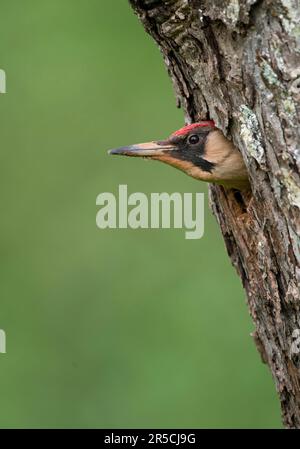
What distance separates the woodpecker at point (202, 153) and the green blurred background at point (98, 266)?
290 centimetres

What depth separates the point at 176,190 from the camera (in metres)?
9.33

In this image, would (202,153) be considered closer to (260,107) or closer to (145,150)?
(145,150)

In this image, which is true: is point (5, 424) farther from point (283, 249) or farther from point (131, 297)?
point (283, 249)

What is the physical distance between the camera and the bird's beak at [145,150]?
5.20m

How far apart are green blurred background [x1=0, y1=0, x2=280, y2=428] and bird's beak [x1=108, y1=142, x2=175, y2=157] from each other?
296 cm

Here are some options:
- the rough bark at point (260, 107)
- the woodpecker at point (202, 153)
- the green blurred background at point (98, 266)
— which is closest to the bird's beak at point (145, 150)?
the woodpecker at point (202, 153)

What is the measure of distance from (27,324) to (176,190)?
167 centimetres

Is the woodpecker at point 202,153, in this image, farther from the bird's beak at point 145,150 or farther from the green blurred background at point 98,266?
the green blurred background at point 98,266

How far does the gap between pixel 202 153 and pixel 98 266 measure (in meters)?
4.05

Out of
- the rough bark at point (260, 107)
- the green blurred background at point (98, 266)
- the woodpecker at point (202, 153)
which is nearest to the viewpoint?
the rough bark at point (260, 107)

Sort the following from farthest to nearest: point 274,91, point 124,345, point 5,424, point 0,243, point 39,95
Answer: point 39,95
point 0,243
point 124,345
point 5,424
point 274,91

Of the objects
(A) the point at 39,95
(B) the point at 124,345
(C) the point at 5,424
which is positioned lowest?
(C) the point at 5,424

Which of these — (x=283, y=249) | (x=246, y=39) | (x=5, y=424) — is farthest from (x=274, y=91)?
(x=5, y=424)

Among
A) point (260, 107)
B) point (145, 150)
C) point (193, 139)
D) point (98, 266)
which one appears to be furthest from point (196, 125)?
point (98, 266)
